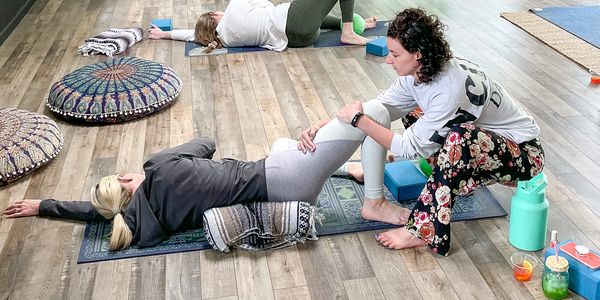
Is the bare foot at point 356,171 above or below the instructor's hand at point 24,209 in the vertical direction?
above

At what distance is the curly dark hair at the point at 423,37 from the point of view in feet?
7.41

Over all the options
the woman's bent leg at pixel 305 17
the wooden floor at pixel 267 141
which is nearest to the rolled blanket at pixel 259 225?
the wooden floor at pixel 267 141

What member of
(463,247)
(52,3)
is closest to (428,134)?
(463,247)

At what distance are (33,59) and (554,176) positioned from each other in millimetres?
3362

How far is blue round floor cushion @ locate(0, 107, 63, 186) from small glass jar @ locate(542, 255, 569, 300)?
213 cm

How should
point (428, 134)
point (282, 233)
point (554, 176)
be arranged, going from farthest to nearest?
1. point (554, 176)
2. point (282, 233)
3. point (428, 134)

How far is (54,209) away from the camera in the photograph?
2.71 meters

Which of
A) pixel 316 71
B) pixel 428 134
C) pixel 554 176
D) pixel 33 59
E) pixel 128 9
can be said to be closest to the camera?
pixel 428 134

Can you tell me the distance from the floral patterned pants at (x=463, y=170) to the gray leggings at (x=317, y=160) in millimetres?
269

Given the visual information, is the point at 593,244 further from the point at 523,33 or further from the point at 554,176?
the point at 523,33

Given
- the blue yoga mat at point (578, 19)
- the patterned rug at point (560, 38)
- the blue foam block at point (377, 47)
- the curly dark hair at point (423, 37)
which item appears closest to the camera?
the curly dark hair at point (423, 37)

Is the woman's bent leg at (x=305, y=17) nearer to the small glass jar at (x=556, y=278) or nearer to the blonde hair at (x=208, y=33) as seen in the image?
the blonde hair at (x=208, y=33)

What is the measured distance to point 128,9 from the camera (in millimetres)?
5895

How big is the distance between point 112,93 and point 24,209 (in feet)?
3.23
